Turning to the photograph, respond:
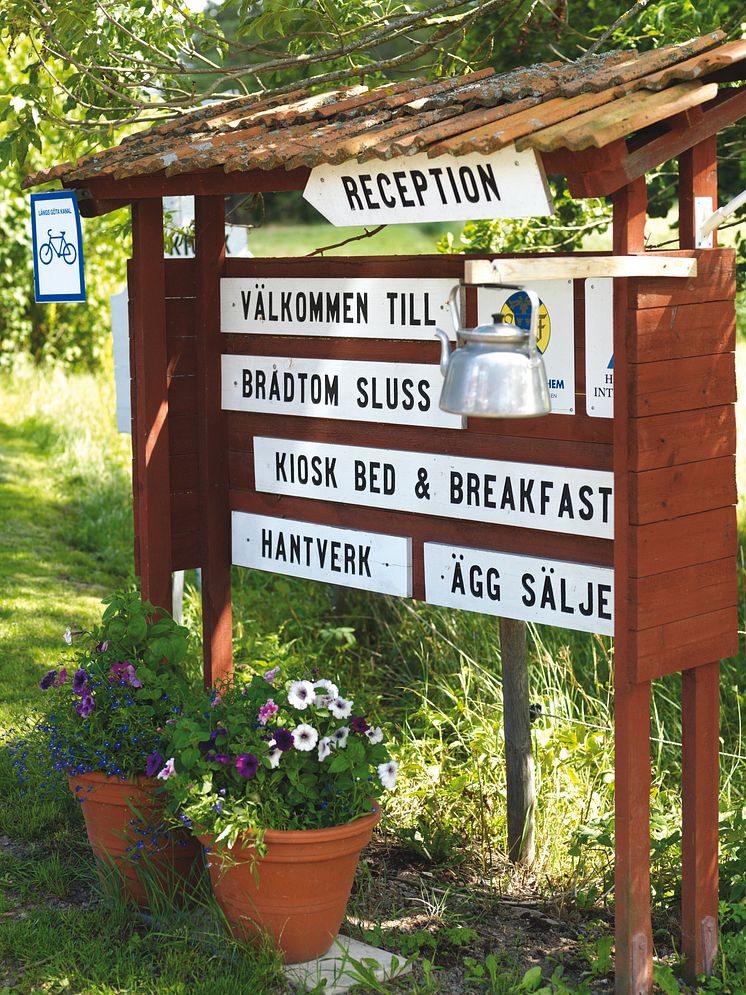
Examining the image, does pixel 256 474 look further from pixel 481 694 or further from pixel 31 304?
pixel 31 304

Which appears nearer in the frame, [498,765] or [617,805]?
[617,805]

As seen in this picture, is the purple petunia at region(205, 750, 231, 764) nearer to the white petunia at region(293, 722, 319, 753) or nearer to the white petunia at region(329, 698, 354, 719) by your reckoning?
the white petunia at region(293, 722, 319, 753)

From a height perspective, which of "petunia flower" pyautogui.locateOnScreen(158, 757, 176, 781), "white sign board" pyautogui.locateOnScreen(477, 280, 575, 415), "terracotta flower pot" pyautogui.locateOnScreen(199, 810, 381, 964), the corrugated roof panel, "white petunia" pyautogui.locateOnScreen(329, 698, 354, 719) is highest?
the corrugated roof panel

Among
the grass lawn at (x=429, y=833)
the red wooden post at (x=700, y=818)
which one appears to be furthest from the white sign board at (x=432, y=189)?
the grass lawn at (x=429, y=833)

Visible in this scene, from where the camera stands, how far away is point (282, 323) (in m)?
4.42

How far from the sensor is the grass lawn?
366cm

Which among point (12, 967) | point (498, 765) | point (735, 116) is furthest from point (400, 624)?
point (735, 116)

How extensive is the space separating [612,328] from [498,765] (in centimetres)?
209

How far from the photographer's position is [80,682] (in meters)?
4.10

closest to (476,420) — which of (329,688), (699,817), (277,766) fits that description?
(329,688)

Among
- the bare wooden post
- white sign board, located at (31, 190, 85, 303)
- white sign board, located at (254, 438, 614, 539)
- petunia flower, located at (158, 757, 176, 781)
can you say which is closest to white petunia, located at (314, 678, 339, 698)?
petunia flower, located at (158, 757, 176, 781)

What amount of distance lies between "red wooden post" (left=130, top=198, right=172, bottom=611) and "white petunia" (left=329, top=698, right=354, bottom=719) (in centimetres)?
121

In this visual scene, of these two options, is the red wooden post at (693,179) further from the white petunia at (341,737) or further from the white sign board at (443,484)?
the white petunia at (341,737)

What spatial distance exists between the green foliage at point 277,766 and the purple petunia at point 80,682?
0.50 meters
